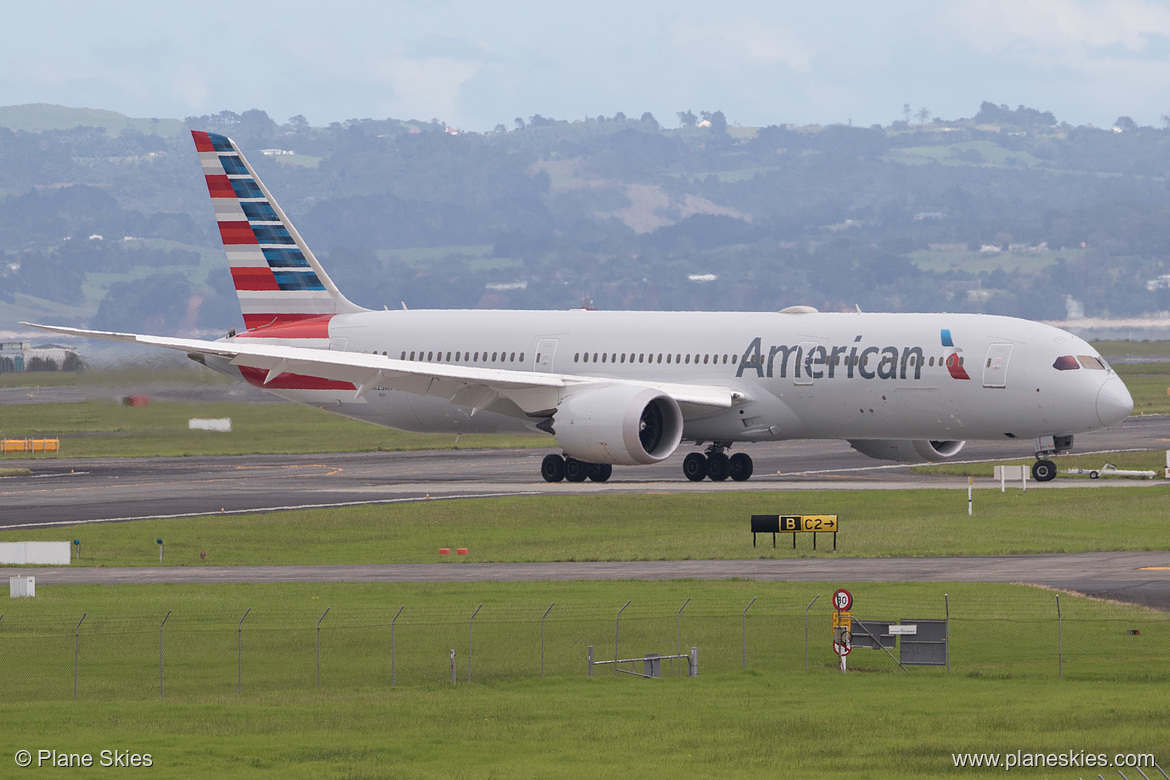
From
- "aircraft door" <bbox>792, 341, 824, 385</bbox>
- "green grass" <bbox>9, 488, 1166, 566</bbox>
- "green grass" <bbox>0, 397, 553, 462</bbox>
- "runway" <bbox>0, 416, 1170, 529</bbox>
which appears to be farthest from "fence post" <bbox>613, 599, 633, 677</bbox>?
"green grass" <bbox>0, 397, 553, 462</bbox>

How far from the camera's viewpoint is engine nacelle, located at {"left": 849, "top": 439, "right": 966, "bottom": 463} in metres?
64.5

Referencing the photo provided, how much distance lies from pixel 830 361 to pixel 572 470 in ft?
36.5

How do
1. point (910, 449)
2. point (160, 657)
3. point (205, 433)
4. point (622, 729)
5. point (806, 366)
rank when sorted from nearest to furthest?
point (622, 729)
point (160, 657)
point (806, 366)
point (910, 449)
point (205, 433)

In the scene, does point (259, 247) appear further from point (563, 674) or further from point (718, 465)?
point (563, 674)

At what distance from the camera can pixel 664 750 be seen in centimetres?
2808

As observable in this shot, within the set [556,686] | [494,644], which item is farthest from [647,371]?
[556,686]

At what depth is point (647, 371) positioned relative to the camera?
65.4 metres

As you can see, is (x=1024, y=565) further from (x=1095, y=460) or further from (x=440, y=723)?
(x=1095, y=460)

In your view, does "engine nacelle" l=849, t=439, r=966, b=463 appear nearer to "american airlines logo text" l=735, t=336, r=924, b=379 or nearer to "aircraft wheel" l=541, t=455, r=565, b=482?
"american airlines logo text" l=735, t=336, r=924, b=379

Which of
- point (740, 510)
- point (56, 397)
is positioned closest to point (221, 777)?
point (740, 510)

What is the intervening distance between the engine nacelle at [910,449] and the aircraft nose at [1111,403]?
23.1 feet

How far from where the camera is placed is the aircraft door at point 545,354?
67438 mm

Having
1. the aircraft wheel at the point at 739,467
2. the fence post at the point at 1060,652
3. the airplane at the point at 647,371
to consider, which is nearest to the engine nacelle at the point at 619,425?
the airplane at the point at 647,371

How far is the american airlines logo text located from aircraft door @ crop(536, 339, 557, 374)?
314 inches
